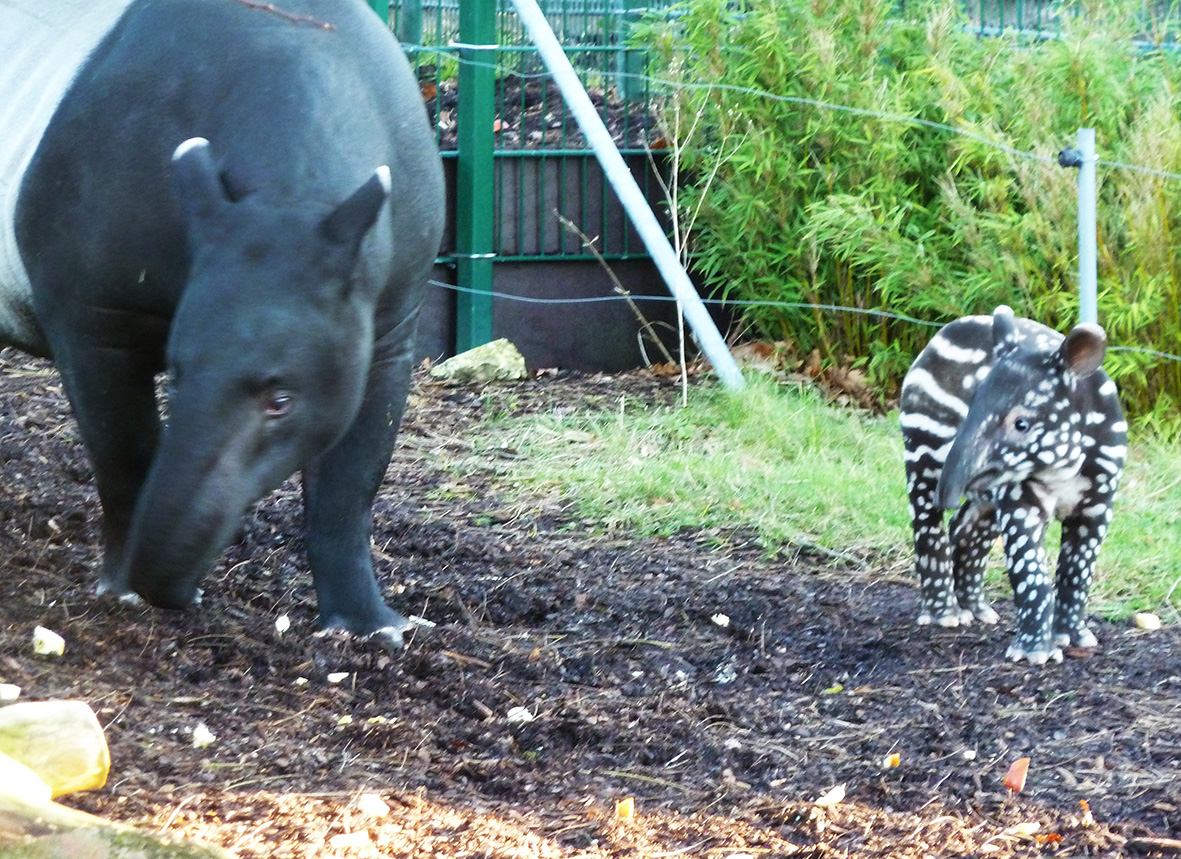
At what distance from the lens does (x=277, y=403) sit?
2.90 metres

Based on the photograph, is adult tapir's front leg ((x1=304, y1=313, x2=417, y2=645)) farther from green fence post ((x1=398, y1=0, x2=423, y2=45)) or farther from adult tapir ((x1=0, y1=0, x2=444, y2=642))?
green fence post ((x1=398, y1=0, x2=423, y2=45))

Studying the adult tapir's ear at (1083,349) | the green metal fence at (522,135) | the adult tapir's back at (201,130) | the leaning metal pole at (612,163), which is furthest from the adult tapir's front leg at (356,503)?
the green metal fence at (522,135)

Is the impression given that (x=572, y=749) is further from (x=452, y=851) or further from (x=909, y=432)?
(x=909, y=432)

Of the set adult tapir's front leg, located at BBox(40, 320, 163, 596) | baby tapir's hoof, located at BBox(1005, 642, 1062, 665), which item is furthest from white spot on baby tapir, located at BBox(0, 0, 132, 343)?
baby tapir's hoof, located at BBox(1005, 642, 1062, 665)

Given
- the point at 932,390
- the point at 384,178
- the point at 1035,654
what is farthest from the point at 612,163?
the point at 384,178

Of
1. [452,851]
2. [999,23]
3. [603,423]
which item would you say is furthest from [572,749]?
[999,23]


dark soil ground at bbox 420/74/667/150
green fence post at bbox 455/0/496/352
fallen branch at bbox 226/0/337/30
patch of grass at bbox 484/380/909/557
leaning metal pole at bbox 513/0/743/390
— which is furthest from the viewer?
dark soil ground at bbox 420/74/667/150

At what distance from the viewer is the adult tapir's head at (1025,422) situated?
366cm

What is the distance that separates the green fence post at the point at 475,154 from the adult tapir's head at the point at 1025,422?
434 centimetres

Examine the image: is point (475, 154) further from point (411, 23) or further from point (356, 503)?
point (356, 503)

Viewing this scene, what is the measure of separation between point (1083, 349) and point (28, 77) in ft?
8.68

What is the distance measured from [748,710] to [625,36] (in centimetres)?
547

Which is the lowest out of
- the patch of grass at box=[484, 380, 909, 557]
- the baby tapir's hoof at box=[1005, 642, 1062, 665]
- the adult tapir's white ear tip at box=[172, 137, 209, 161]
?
the patch of grass at box=[484, 380, 909, 557]

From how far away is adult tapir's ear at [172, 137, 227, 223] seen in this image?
2.93 meters
